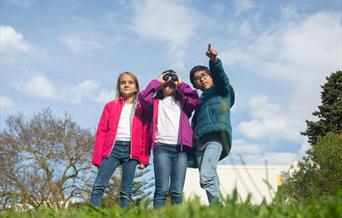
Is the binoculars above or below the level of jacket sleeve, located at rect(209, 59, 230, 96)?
above

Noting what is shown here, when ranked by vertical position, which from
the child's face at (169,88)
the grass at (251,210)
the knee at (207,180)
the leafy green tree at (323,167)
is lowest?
the grass at (251,210)

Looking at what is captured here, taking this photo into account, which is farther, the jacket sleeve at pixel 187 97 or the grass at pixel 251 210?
the jacket sleeve at pixel 187 97

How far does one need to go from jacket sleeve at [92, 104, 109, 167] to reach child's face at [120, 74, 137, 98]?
10.8 inches

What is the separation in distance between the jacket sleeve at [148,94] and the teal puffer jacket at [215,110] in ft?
1.75

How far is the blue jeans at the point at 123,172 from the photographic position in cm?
511

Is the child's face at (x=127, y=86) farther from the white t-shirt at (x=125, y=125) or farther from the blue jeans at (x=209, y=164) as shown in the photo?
the blue jeans at (x=209, y=164)

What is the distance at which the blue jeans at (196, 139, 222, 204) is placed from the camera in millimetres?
4609

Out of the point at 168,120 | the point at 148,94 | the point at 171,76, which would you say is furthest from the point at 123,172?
the point at 171,76

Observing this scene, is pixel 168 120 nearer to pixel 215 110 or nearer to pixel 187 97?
pixel 187 97

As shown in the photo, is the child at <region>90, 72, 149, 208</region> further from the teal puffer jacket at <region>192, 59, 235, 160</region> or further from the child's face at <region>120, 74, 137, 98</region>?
the teal puffer jacket at <region>192, 59, 235, 160</region>

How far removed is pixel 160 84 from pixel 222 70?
31.6 inches

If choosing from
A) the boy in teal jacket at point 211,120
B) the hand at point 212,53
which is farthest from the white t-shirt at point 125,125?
the hand at point 212,53

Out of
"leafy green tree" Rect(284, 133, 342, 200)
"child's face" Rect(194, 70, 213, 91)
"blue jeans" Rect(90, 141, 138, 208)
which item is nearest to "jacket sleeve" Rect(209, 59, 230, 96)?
"child's face" Rect(194, 70, 213, 91)

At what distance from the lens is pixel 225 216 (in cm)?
186
